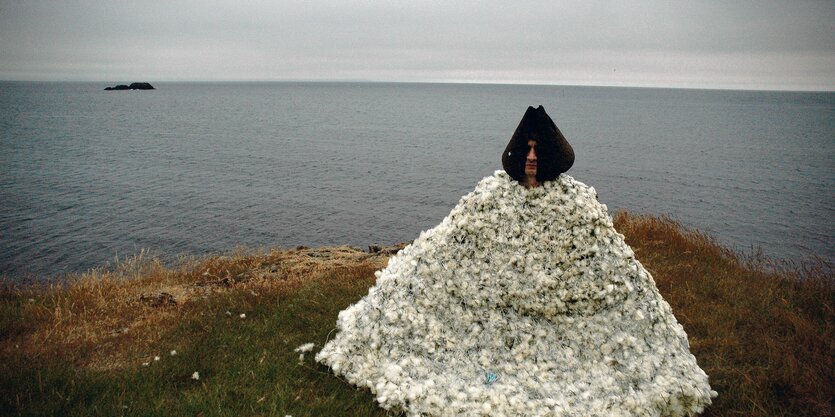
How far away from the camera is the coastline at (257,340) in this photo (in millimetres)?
7988

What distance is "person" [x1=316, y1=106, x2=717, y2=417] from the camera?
307 inches

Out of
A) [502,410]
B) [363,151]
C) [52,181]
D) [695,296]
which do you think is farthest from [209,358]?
[363,151]

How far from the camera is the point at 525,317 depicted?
338 inches

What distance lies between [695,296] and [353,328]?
29.2 feet

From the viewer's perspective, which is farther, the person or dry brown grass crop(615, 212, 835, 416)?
dry brown grass crop(615, 212, 835, 416)

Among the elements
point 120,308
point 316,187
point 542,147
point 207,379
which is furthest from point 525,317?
Answer: point 316,187

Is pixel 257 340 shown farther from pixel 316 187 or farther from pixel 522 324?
pixel 316 187

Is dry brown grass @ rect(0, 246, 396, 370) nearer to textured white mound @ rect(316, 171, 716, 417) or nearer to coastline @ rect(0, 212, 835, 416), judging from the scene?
coastline @ rect(0, 212, 835, 416)

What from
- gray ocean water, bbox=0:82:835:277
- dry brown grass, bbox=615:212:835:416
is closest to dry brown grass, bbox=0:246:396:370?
dry brown grass, bbox=615:212:835:416

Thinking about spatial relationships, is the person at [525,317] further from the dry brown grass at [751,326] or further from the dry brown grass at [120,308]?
the dry brown grass at [120,308]

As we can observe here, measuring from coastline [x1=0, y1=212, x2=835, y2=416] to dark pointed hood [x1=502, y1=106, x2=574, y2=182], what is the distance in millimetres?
4732

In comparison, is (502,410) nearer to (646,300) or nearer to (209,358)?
(646,300)

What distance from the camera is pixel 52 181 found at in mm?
39781

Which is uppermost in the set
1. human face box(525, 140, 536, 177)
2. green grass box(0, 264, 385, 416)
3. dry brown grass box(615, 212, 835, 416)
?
human face box(525, 140, 536, 177)
